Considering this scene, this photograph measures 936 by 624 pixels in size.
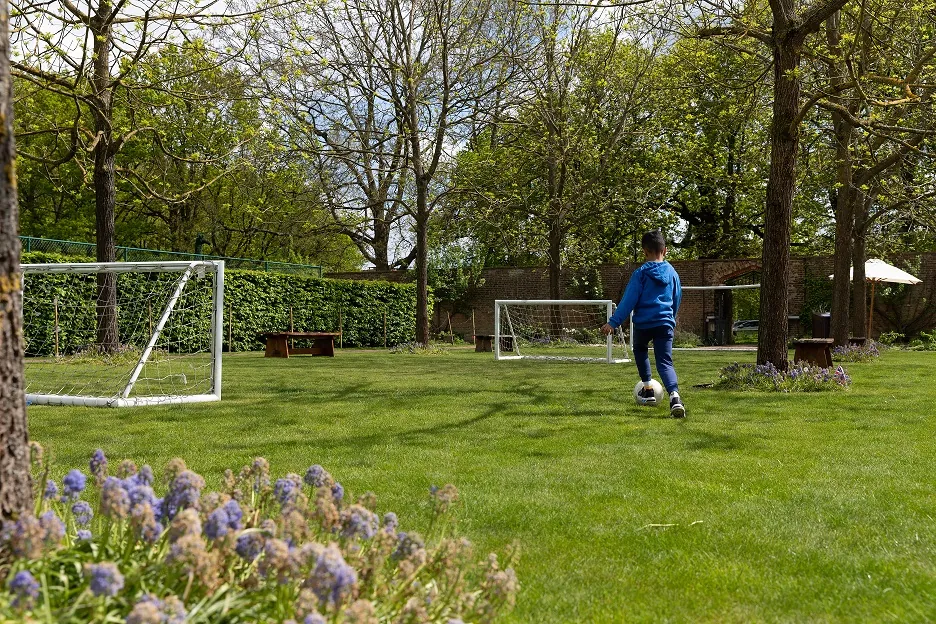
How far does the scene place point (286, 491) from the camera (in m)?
2.48

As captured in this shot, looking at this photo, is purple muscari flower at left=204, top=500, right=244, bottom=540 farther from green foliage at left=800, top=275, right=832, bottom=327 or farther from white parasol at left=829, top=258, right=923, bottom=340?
green foliage at left=800, top=275, right=832, bottom=327

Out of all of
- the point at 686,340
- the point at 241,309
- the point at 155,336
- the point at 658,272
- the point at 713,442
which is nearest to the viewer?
the point at 713,442

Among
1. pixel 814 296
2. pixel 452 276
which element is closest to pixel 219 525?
pixel 814 296

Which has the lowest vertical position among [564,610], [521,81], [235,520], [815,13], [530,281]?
Result: [564,610]

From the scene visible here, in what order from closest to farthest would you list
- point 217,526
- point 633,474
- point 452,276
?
point 217,526 < point 633,474 < point 452,276

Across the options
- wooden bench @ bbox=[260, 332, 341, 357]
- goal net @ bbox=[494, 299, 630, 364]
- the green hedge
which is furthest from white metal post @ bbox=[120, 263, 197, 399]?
goal net @ bbox=[494, 299, 630, 364]

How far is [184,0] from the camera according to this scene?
10.2 meters

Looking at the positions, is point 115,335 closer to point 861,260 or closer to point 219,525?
point 219,525

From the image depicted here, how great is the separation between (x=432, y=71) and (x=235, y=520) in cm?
2049

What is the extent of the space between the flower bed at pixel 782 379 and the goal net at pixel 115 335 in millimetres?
6265

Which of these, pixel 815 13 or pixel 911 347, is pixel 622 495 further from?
pixel 911 347

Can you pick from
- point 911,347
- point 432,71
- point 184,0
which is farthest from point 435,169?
point 911,347

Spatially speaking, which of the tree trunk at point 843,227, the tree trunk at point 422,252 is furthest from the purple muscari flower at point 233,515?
the tree trunk at point 422,252

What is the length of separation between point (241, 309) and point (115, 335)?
6204mm
